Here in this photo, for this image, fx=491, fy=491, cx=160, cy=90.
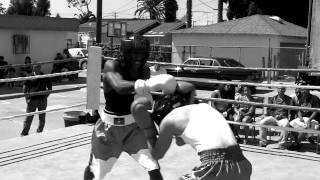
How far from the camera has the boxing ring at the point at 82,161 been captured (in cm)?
498

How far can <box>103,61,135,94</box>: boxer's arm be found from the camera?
293cm

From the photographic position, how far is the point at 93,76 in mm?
6723

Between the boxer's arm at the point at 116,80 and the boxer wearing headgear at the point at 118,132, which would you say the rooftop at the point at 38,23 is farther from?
the boxer's arm at the point at 116,80

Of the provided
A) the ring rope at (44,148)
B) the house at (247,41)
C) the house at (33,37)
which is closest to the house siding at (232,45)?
the house at (247,41)

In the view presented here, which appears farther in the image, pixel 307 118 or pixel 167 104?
pixel 307 118

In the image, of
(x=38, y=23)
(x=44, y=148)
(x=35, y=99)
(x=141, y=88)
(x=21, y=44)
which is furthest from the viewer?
(x=38, y=23)

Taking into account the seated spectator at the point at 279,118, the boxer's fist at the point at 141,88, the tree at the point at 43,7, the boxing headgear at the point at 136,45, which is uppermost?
the tree at the point at 43,7

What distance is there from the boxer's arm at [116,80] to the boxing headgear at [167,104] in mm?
283

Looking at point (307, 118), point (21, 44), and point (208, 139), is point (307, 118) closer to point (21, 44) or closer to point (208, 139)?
point (208, 139)

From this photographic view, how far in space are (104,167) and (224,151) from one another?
1.32 m

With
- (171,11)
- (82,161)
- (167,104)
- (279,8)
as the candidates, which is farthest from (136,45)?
(171,11)

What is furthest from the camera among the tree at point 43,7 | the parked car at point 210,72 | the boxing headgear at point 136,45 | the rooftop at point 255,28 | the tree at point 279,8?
the tree at point 43,7

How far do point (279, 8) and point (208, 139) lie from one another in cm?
3161

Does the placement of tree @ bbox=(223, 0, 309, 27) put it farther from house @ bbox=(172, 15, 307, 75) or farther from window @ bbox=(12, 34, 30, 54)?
window @ bbox=(12, 34, 30, 54)
